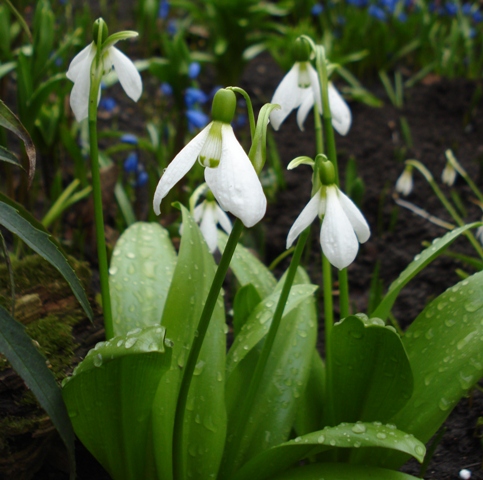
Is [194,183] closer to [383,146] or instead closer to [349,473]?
[383,146]

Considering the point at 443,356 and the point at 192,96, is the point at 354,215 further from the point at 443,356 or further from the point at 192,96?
the point at 192,96

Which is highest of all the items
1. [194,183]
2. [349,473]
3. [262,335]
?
[194,183]

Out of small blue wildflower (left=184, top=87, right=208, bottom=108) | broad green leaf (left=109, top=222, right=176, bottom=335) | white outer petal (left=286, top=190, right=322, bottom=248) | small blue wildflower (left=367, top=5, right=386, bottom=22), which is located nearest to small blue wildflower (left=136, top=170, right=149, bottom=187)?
small blue wildflower (left=184, top=87, right=208, bottom=108)

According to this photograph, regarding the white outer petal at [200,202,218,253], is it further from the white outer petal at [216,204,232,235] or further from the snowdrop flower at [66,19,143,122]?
the snowdrop flower at [66,19,143,122]

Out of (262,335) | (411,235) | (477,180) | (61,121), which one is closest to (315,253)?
(411,235)

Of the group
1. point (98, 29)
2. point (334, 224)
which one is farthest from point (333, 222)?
point (98, 29)

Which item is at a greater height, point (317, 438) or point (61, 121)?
point (61, 121)
